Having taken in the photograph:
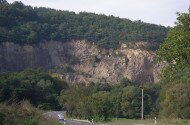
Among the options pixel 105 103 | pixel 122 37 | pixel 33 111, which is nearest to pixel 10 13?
pixel 122 37

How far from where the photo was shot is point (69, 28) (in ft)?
477

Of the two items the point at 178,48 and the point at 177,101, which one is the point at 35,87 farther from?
the point at 178,48

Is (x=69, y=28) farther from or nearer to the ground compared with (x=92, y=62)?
farther from the ground

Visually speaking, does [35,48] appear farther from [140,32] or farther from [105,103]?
[105,103]

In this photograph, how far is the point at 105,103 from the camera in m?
62.9

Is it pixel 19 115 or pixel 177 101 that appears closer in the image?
pixel 19 115

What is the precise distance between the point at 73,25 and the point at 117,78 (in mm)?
24469

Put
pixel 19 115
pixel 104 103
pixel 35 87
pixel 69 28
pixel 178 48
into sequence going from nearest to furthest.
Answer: pixel 178 48, pixel 19 115, pixel 104 103, pixel 35 87, pixel 69 28

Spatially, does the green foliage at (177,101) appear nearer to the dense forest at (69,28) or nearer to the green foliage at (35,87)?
the green foliage at (35,87)

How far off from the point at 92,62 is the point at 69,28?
14283mm

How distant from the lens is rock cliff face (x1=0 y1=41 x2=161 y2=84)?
133 m

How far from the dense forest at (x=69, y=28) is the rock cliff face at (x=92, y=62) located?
8.14 ft

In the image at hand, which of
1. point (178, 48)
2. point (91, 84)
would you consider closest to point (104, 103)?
point (178, 48)

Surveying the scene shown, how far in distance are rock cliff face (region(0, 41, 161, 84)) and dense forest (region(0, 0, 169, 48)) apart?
2.48 metres
